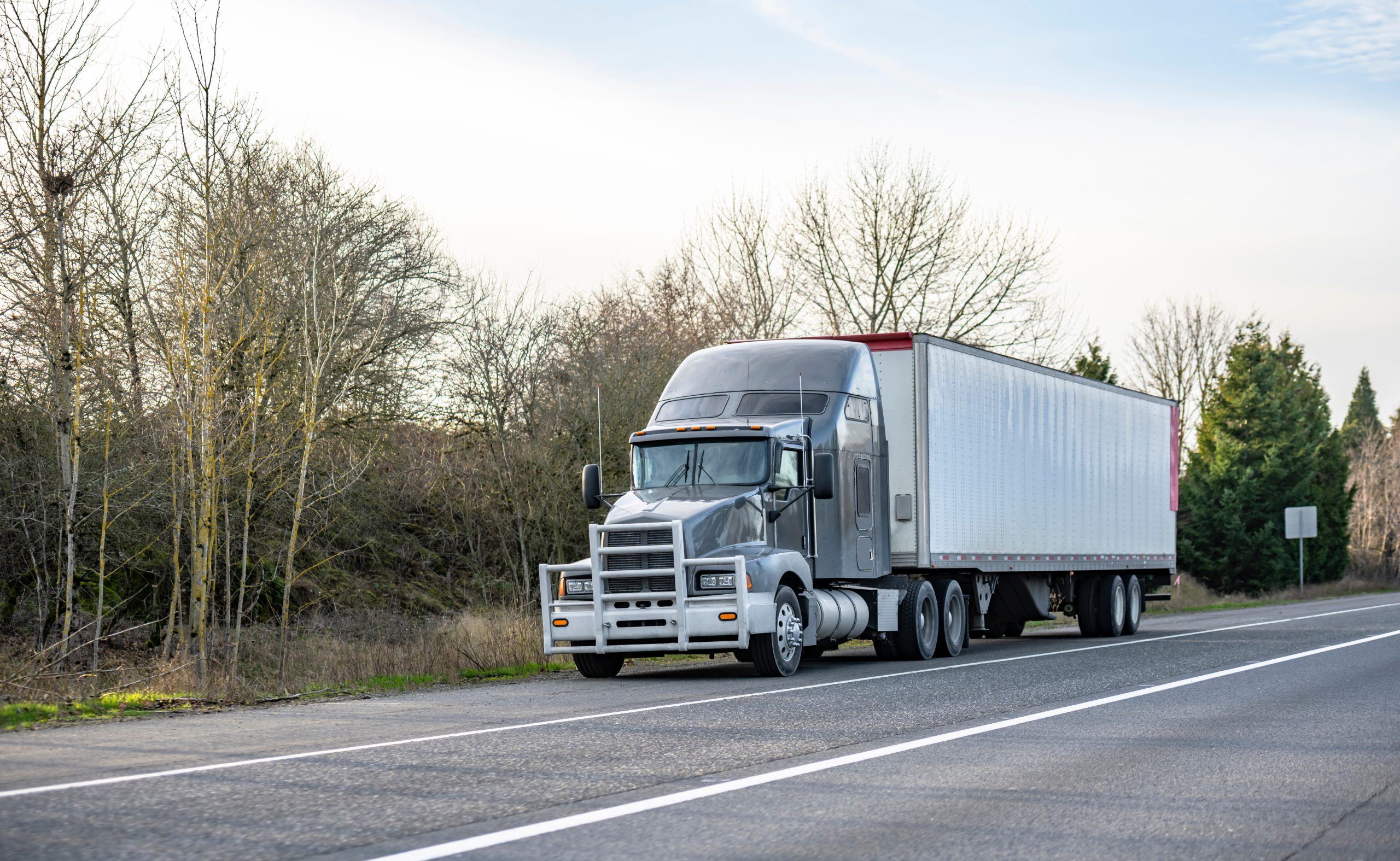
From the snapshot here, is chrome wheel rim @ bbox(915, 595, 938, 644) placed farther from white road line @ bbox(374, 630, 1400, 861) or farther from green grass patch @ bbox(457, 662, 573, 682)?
white road line @ bbox(374, 630, 1400, 861)

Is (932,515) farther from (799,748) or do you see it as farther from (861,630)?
(799,748)

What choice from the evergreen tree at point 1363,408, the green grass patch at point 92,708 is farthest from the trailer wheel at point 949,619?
the evergreen tree at point 1363,408

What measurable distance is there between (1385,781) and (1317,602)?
4099 centimetres

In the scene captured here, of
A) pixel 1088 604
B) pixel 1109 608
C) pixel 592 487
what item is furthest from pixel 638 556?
pixel 1109 608

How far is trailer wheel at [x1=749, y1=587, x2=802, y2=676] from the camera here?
16078 mm

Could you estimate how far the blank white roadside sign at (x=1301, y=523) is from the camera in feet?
179

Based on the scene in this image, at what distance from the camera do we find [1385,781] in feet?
26.7

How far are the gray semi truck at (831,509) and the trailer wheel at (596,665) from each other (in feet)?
0.08

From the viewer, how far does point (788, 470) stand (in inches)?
670

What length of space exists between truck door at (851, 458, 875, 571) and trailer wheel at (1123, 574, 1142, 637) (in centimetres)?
935

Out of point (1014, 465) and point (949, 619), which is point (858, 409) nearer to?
point (949, 619)

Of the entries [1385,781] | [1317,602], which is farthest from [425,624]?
[1317,602]

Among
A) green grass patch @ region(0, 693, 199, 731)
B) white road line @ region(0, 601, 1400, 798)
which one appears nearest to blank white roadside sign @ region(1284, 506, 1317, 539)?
white road line @ region(0, 601, 1400, 798)

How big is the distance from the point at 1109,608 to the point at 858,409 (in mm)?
9433
